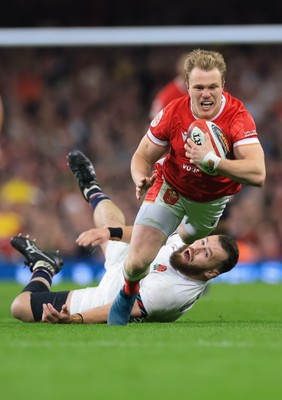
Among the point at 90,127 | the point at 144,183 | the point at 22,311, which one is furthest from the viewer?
the point at 90,127

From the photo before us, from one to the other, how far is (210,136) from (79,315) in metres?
1.82

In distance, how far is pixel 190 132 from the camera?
23.9 ft

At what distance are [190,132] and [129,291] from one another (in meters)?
1.31

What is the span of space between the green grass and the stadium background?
920 centimetres

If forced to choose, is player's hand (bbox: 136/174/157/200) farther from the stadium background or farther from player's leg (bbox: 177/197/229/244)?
the stadium background

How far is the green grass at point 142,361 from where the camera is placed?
178 inches

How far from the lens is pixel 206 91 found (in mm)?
7336

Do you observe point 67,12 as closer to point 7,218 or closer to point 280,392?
point 7,218

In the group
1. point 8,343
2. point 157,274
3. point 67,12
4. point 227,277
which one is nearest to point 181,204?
point 157,274

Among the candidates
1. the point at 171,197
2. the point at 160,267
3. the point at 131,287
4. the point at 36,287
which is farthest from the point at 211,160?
the point at 36,287

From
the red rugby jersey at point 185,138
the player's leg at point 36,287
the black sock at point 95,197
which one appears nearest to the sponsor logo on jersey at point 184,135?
the red rugby jersey at point 185,138

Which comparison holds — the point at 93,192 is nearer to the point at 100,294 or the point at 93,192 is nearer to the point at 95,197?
the point at 95,197

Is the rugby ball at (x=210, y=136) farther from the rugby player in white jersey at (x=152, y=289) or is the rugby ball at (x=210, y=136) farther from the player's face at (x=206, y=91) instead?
the rugby player in white jersey at (x=152, y=289)

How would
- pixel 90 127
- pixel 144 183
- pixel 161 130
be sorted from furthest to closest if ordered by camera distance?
pixel 90 127 < pixel 161 130 < pixel 144 183
